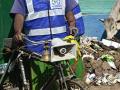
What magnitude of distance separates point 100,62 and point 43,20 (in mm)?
3327

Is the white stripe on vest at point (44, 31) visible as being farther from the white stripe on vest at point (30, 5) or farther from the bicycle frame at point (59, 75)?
the bicycle frame at point (59, 75)

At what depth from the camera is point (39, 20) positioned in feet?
22.2

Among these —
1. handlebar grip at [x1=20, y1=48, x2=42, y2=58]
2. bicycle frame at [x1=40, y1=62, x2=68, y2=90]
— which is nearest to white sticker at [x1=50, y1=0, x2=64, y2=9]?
handlebar grip at [x1=20, y1=48, x2=42, y2=58]

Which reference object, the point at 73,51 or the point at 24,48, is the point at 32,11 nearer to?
the point at 24,48

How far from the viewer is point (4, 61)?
7973 millimetres

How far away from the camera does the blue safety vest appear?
22.1ft

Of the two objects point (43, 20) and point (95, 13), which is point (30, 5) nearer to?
point (43, 20)

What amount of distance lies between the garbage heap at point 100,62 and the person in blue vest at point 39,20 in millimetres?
2427

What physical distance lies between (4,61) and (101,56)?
9.52ft

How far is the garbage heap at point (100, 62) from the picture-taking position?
9.24 metres

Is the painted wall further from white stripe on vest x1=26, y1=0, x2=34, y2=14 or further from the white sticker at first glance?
white stripe on vest x1=26, y1=0, x2=34, y2=14

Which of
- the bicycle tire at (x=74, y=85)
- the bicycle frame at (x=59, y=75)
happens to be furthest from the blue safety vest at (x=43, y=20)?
the bicycle tire at (x=74, y=85)

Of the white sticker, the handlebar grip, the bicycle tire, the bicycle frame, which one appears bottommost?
the bicycle tire

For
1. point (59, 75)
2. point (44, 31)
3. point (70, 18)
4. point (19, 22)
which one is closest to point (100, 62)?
point (70, 18)
